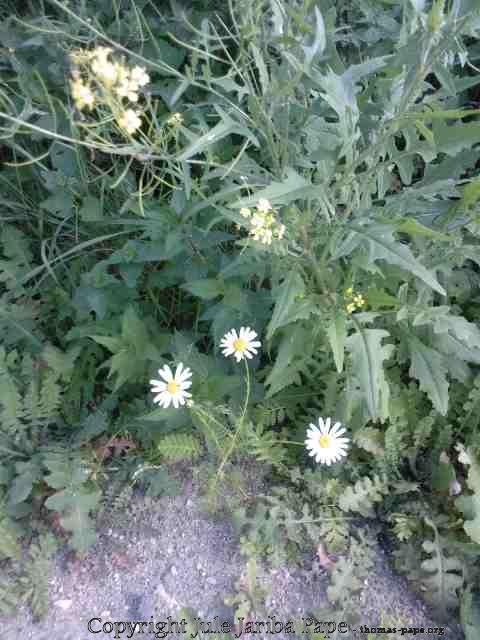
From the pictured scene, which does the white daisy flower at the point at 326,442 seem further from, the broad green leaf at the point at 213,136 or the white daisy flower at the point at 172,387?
the broad green leaf at the point at 213,136

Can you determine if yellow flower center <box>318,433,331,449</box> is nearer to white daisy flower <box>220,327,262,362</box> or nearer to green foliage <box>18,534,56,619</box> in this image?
white daisy flower <box>220,327,262,362</box>

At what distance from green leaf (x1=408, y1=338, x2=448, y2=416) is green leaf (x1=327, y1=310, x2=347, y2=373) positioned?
42cm

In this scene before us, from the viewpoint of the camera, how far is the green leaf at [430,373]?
6.57 feet

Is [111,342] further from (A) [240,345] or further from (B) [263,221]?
(B) [263,221]

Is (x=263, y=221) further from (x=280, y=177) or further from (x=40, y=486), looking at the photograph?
(x=40, y=486)

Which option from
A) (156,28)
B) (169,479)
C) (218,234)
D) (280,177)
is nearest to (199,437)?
(169,479)

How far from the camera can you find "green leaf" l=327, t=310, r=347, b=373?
172cm

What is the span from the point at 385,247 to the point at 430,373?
632 mm

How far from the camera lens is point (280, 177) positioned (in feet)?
5.90

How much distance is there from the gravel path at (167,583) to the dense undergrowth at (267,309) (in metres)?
0.08

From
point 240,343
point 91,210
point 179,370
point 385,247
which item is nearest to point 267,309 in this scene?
point 240,343

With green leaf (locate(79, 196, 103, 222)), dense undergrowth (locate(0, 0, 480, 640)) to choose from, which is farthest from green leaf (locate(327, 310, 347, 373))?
green leaf (locate(79, 196, 103, 222))

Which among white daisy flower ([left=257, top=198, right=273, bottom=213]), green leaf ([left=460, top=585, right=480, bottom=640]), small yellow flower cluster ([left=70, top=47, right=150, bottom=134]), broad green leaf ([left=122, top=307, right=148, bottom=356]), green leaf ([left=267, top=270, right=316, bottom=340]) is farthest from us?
broad green leaf ([left=122, top=307, right=148, bottom=356])

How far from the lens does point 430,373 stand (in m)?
2.04
